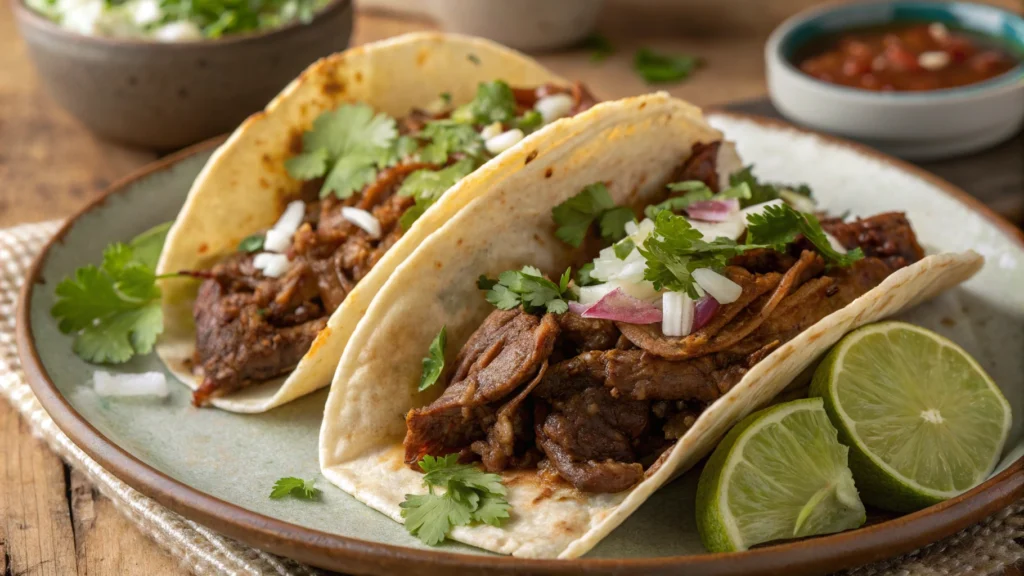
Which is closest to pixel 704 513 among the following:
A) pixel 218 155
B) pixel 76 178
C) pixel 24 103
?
pixel 218 155

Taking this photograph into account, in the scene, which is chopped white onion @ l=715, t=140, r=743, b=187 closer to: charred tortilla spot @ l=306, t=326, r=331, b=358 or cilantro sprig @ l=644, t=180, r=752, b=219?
cilantro sprig @ l=644, t=180, r=752, b=219

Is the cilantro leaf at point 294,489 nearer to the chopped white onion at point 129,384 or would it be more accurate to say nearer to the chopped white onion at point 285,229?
the chopped white onion at point 129,384

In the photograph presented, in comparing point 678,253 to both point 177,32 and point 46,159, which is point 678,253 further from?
point 46,159

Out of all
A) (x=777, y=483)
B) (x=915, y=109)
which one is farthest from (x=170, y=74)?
(x=777, y=483)

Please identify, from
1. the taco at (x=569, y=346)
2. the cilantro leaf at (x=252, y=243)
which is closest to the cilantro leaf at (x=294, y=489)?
the taco at (x=569, y=346)

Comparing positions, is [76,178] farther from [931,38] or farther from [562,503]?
[931,38]

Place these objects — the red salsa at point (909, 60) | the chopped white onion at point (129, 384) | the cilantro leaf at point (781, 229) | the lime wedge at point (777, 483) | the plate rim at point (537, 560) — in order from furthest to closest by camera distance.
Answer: the red salsa at point (909, 60)
the chopped white onion at point (129, 384)
the cilantro leaf at point (781, 229)
the lime wedge at point (777, 483)
the plate rim at point (537, 560)

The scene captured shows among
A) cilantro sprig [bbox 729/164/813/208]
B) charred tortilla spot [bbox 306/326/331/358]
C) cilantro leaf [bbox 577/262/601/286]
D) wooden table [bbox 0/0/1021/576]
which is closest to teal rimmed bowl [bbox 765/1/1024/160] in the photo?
wooden table [bbox 0/0/1021/576]
